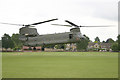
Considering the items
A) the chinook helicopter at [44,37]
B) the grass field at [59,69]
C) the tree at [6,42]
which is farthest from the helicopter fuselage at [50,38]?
the tree at [6,42]

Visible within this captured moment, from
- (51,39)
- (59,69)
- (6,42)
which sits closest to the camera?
(51,39)

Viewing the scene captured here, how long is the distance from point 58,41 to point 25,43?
5.21m

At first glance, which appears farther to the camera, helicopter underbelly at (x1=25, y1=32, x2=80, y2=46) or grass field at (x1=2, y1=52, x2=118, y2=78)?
grass field at (x1=2, y1=52, x2=118, y2=78)

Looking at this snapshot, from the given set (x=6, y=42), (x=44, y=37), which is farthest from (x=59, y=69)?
(x=6, y=42)

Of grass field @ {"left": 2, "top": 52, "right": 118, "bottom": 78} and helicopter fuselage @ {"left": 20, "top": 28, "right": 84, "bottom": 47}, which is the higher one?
helicopter fuselage @ {"left": 20, "top": 28, "right": 84, "bottom": 47}

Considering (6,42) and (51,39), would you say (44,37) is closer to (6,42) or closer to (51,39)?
(51,39)

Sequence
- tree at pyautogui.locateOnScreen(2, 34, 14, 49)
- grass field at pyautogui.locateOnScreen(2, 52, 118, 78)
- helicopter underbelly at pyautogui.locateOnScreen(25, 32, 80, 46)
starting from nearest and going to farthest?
helicopter underbelly at pyautogui.locateOnScreen(25, 32, 80, 46) → grass field at pyautogui.locateOnScreen(2, 52, 118, 78) → tree at pyautogui.locateOnScreen(2, 34, 14, 49)

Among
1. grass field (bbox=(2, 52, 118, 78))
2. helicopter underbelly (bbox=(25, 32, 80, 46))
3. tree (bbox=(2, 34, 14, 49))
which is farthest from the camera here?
tree (bbox=(2, 34, 14, 49))

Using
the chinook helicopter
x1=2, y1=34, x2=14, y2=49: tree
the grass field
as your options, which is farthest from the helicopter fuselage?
x1=2, y1=34, x2=14, y2=49: tree

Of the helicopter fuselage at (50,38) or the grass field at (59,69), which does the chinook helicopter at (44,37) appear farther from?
the grass field at (59,69)

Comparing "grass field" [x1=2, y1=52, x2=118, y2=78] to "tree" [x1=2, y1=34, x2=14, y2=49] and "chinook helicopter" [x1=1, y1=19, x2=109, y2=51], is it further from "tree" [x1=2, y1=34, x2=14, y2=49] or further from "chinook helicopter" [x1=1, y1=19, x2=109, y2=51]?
"tree" [x1=2, y1=34, x2=14, y2=49]

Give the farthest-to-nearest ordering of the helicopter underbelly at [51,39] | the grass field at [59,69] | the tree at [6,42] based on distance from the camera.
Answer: the tree at [6,42], the grass field at [59,69], the helicopter underbelly at [51,39]

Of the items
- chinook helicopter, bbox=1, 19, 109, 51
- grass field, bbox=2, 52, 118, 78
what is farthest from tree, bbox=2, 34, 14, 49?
chinook helicopter, bbox=1, 19, 109, 51

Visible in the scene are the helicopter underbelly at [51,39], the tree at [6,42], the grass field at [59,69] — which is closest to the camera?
the helicopter underbelly at [51,39]
